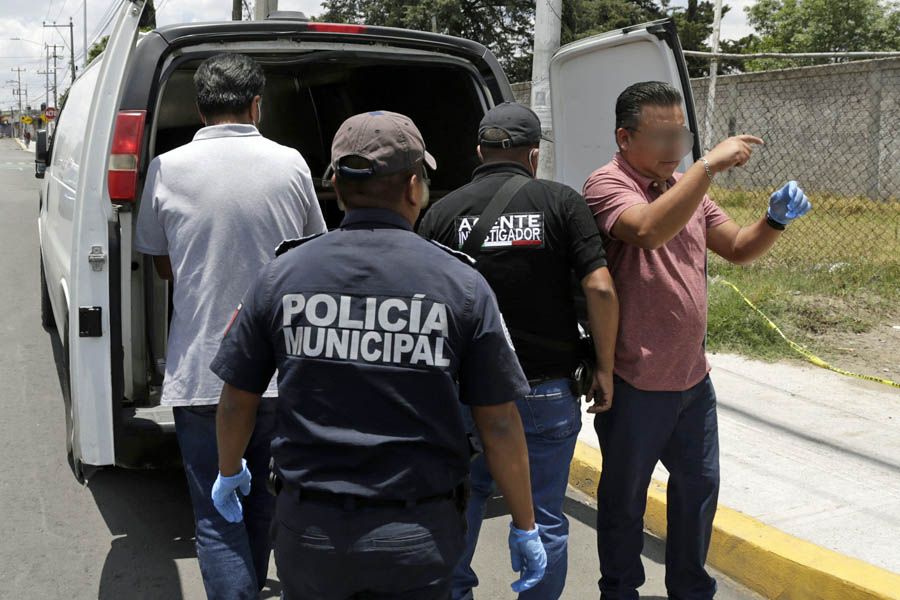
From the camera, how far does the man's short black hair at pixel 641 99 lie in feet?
9.55

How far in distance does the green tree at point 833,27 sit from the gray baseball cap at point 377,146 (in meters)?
35.7

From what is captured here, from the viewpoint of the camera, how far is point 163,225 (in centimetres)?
293

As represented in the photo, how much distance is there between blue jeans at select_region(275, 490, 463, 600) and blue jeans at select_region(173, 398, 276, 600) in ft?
3.12

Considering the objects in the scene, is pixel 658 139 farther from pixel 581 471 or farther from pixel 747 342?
pixel 747 342

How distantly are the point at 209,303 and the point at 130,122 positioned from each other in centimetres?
88

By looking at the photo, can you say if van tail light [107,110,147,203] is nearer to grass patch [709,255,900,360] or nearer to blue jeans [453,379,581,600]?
blue jeans [453,379,581,600]

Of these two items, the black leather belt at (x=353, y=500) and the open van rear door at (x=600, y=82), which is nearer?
the black leather belt at (x=353, y=500)

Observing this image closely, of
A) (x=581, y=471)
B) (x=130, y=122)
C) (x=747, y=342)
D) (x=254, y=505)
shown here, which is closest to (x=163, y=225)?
(x=130, y=122)

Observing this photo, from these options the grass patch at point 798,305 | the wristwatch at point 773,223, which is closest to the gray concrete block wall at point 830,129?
the grass patch at point 798,305

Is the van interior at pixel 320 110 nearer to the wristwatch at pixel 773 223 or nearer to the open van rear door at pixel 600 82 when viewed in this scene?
the open van rear door at pixel 600 82

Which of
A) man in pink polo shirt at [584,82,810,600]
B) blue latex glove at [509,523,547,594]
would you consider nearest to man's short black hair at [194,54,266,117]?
man in pink polo shirt at [584,82,810,600]

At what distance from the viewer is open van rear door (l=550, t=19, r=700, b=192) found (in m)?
3.17

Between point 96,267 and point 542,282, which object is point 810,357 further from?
point 96,267

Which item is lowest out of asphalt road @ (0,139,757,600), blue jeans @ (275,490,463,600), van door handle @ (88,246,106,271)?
asphalt road @ (0,139,757,600)
